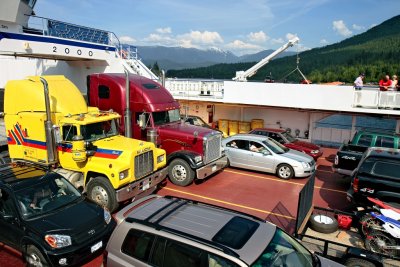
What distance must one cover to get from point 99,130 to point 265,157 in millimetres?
6518

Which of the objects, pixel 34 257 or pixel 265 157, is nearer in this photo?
pixel 34 257

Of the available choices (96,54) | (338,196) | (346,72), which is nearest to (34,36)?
(96,54)

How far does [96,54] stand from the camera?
19484 mm

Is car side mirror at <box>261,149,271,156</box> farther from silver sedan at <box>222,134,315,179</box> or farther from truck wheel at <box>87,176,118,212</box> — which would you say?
truck wheel at <box>87,176,118,212</box>

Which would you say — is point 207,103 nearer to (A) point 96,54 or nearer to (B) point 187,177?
(A) point 96,54

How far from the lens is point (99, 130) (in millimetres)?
10195

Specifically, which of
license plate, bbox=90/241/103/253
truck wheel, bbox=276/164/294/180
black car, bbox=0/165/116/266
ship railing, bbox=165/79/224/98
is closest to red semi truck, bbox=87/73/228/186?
truck wheel, bbox=276/164/294/180

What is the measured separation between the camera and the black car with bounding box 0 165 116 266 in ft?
20.6

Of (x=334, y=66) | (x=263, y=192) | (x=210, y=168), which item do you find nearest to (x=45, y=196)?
(x=210, y=168)

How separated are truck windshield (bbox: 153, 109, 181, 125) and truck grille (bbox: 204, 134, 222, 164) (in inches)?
80.4

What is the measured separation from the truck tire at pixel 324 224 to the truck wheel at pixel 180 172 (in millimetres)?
4584

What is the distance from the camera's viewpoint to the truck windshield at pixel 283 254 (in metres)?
4.24

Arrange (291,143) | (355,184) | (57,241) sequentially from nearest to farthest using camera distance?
(57,241)
(355,184)
(291,143)

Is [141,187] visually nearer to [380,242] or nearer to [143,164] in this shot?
[143,164]
